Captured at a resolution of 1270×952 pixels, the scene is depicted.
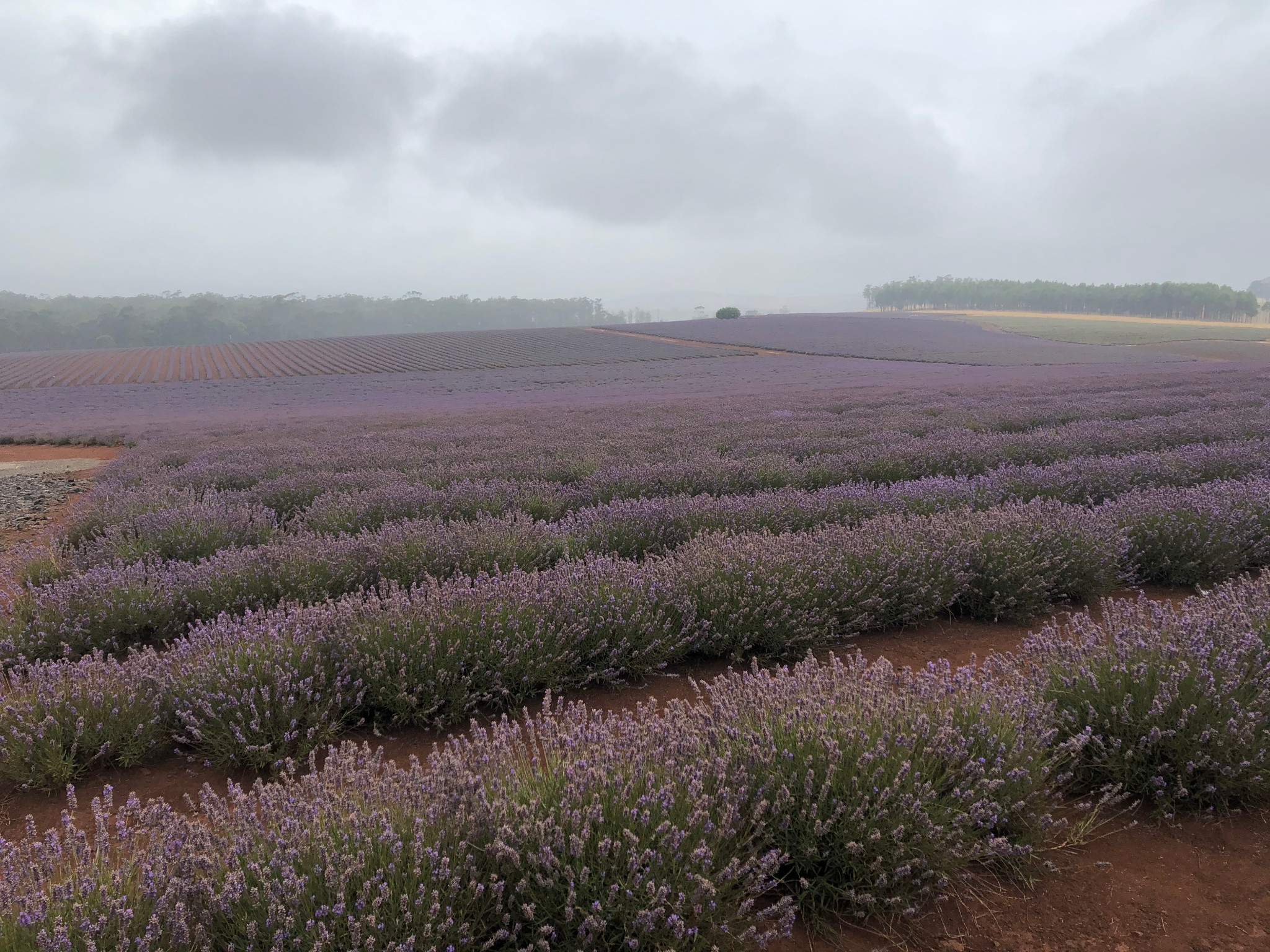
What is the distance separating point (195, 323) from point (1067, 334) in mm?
104179

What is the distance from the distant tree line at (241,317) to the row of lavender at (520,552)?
314 feet

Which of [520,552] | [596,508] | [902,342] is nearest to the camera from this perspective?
[520,552]

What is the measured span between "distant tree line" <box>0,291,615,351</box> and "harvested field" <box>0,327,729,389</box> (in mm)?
37650

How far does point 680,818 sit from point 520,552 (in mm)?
2966

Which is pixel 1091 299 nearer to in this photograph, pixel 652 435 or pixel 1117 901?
pixel 652 435

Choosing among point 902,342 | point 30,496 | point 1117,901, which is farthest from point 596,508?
point 902,342

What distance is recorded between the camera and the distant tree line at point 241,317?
8812cm

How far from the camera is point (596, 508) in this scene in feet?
18.9

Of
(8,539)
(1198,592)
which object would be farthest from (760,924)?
(8,539)

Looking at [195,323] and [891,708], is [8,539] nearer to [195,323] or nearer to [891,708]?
[891,708]

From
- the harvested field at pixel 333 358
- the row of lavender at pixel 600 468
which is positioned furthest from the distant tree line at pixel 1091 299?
the row of lavender at pixel 600 468

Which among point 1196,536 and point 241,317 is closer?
point 1196,536

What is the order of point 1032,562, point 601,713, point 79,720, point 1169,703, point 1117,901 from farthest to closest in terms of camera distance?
1. point 1032,562
2. point 601,713
3. point 79,720
4. point 1169,703
5. point 1117,901

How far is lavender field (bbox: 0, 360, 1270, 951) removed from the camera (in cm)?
161
